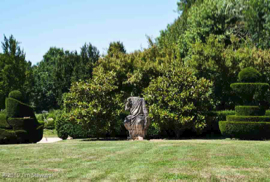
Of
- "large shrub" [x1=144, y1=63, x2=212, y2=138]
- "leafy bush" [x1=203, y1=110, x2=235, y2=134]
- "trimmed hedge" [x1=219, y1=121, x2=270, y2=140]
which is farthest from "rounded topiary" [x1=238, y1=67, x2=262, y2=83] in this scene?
"leafy bush" [x1=203, y1=110, x2=235, y2=134]

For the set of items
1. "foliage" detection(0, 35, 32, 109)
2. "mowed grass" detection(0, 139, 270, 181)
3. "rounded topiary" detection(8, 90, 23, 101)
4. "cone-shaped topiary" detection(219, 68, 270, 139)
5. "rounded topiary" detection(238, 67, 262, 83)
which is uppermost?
"foliage" detection(0, 35, 32, 109)

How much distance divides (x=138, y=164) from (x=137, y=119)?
11517 millimetres

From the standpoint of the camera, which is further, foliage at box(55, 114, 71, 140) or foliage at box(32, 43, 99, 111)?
foliage at box(32, 43, 99, 111)

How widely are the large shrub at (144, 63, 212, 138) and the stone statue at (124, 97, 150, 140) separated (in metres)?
0.61

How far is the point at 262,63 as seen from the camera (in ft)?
96.6

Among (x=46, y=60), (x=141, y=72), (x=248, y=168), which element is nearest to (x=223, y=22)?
(x=141, y=72)

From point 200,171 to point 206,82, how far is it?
1539cm

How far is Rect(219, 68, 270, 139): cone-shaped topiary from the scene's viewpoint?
68.7ft

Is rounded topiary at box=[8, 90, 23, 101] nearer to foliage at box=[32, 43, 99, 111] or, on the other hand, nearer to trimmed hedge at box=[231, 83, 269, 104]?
trimmed hedge at box=[231, 83, 269, 104]

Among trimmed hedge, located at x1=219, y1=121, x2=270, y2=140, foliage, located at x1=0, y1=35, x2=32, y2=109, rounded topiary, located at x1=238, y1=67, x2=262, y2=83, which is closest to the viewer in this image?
trimmed hedge, located at x1=219, y1=121, x2=270, y2=140

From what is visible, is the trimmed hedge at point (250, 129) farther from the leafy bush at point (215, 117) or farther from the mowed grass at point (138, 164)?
the mowed grass at point (138, 164)

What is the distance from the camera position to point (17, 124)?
21578 mm

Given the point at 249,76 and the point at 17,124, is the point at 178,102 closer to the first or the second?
the point at 249,76

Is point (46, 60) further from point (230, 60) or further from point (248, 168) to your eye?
point (248, 168)
